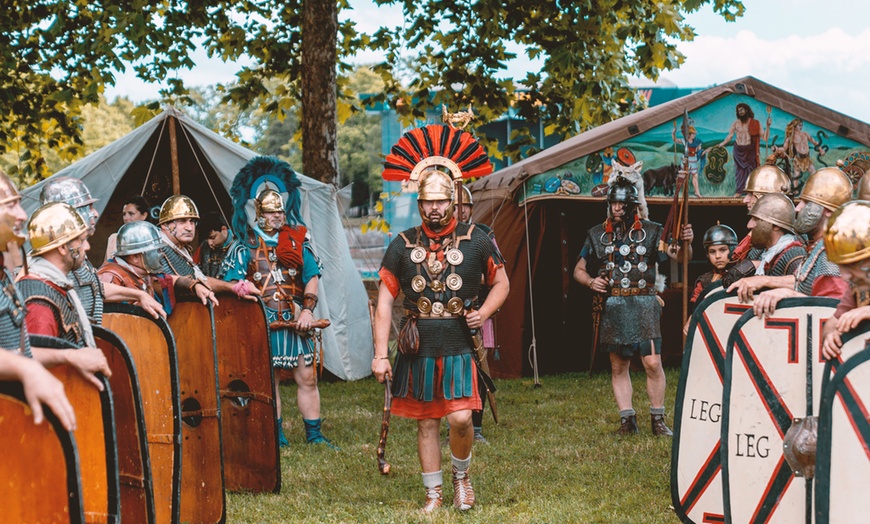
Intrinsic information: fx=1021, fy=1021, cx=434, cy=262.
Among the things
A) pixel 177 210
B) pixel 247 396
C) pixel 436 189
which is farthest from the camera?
pixel 177 210

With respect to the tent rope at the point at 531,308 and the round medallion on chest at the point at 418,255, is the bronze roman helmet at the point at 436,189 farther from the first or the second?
the tent rope at the point at 531,308

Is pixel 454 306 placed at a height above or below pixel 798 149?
below

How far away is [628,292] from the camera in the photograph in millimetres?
7004

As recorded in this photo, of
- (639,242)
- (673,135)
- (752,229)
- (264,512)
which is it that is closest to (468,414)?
(264,512)

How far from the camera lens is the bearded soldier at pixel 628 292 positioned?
686 cm

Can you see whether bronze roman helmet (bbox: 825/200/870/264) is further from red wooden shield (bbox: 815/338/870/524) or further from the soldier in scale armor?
the soldier in scale armor

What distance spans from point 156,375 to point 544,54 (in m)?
7.86

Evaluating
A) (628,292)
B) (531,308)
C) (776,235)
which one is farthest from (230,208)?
(776,235)

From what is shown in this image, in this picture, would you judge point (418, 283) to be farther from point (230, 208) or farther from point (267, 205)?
point (230, 208)

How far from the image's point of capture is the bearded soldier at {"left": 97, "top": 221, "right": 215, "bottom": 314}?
15.5ft

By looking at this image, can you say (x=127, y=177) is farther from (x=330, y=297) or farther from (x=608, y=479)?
(x=608, y=479)

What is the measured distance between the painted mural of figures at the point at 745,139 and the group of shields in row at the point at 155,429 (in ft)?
18.4

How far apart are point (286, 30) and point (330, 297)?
12.8 feet

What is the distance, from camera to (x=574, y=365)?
437 inches
